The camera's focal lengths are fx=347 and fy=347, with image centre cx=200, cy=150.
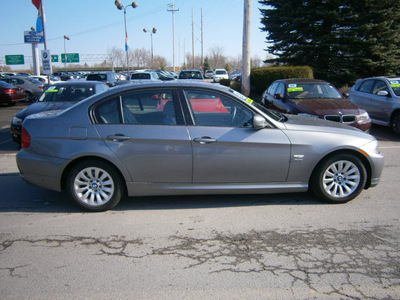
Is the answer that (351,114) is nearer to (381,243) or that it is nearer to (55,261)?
(381,243)

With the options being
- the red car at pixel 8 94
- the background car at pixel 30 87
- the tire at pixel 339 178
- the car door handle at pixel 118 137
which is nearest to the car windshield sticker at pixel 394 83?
the tire at pixel 339 178

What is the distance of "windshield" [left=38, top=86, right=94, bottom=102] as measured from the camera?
9.50m

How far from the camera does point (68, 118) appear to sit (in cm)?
458

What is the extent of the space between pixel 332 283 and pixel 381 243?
1.05m

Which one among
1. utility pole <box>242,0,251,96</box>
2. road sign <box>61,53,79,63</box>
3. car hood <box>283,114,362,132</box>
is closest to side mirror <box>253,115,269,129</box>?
car hood <box>283,114,362,132</box>

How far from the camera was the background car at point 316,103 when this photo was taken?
8211 millimetres

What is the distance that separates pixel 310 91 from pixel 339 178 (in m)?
5.34

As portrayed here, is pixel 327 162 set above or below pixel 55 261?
above

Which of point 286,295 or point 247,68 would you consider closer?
point 286,295

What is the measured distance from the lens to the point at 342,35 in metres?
19.3

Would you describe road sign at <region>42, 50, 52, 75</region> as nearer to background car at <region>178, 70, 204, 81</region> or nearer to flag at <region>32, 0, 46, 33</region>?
flag at <region>32, 0, 46, 33</region>

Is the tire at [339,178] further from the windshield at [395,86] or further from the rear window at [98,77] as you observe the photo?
the rear window at [98,77]

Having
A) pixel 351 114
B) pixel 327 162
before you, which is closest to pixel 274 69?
pixel 351 114

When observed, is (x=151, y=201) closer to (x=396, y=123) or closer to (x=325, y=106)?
(x=325, y=106)
